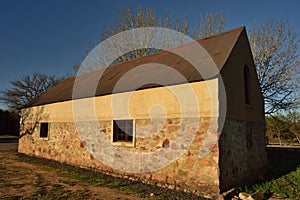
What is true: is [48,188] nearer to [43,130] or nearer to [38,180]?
[38,180]

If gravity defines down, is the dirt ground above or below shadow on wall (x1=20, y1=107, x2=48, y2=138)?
below

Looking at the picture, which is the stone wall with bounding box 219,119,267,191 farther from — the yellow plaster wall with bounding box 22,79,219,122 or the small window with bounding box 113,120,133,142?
the small window with bounding box 113,120,133,142

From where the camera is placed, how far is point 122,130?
8.38 m

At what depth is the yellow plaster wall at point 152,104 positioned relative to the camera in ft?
20.3

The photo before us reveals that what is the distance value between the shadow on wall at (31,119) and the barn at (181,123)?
3.46 meters

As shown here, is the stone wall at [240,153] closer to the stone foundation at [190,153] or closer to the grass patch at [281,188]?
the stone foundation at [190,153]

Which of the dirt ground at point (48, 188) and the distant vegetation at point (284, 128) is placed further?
the distant vegetation at point (284, 128)

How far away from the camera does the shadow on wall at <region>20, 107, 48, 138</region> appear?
12.8 metres

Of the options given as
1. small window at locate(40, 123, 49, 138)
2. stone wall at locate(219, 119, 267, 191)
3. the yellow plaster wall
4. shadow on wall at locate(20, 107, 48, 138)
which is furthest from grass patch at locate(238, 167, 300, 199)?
small window at locate(40, 123, 49, 138)

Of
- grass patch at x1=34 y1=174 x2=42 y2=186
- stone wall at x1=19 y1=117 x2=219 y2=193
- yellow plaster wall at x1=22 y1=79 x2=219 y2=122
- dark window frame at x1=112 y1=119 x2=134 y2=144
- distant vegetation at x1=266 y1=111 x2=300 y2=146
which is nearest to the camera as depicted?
stone wall at x1=19 y1=117 x2=219 y2=193

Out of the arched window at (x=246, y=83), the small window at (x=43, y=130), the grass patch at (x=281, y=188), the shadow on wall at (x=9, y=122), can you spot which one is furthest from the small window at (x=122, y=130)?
the shadow on wall at (x=9, y=122)

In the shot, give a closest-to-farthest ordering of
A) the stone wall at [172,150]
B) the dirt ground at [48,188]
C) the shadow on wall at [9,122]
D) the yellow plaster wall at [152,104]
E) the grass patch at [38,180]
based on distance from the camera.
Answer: the dirt ground at [48,188]
the stone wall at [172,150]
the yellow plaster wall at [152,104]
the grass patch at [38,180]
the shadow on wall at [9,122]

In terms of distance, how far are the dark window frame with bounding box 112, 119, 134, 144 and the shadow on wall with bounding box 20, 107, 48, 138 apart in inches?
233

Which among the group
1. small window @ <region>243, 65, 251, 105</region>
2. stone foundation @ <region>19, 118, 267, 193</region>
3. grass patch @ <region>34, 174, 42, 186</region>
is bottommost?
grass patch @ <region>34, 174, 42, 186</region>
